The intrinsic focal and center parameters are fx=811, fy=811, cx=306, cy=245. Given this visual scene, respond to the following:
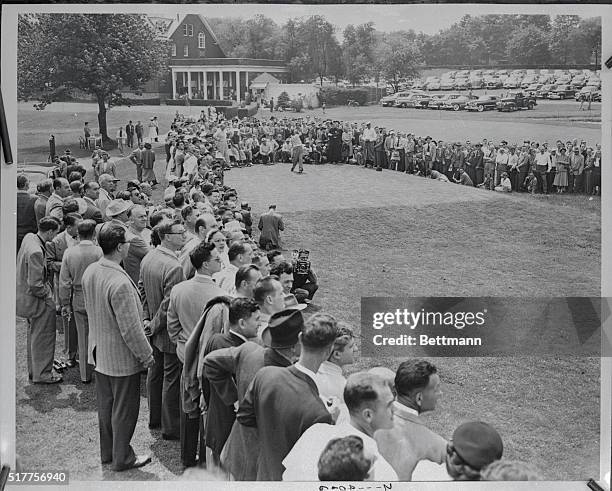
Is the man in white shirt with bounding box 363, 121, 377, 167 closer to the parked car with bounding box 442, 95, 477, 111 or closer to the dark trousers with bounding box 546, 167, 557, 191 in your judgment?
the parked car with bounding box 442, 95, 477, 111

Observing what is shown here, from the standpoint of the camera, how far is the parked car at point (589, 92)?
4.76 meters

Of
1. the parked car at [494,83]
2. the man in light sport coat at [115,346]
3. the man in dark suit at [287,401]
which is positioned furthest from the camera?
the parked car at [494,83]

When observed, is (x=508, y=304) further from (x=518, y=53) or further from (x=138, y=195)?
(x=138, y=195)

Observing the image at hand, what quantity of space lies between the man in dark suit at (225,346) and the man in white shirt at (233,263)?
0.37m

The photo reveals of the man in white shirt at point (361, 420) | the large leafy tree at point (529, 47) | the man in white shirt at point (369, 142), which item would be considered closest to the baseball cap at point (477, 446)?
the man in white shirt at point (361, 420)

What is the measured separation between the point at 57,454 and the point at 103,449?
27cm

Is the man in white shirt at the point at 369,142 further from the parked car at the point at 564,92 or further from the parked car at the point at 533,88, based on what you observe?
the parked car at the point at 564,92

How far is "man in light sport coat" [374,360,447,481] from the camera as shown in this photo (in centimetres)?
414

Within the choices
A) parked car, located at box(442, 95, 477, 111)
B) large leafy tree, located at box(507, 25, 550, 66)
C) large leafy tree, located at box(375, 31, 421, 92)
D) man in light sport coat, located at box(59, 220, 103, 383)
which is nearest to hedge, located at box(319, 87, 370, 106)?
large leafy tree, located at box(375, 31, 421, 92)

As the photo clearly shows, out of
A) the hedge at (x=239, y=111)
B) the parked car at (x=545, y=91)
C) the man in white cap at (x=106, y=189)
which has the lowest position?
the man in white cap at (x=106, y=189)

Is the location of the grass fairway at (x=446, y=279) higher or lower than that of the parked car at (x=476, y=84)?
lower

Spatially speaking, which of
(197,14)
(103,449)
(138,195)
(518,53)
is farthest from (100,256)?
(518,53)

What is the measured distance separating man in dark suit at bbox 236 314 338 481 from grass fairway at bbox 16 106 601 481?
1.94 ft

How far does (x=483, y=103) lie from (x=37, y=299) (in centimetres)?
293
